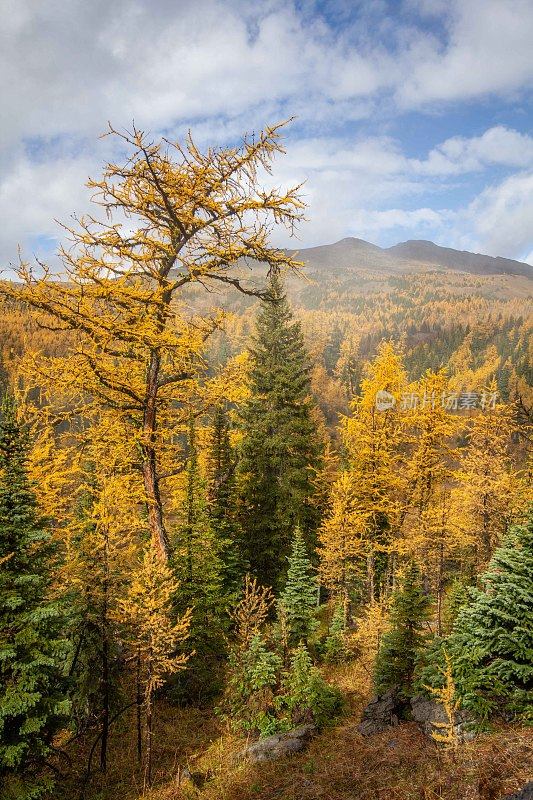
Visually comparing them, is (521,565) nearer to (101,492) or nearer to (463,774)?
(463,774)

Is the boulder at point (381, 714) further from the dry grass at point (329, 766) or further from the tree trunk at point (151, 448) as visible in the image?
the tree trunk at point (151, 448)

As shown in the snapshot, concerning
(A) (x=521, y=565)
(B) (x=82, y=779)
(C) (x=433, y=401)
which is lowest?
(B) (x=82, y=779)

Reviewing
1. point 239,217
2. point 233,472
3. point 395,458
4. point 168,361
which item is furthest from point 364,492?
point 239,217

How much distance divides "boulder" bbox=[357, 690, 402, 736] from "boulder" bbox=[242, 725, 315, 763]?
1455 millimetres

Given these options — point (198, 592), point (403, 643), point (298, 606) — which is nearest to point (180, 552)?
point (198, 592)

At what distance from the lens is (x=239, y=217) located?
31.1 ft

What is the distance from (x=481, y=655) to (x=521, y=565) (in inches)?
74.9

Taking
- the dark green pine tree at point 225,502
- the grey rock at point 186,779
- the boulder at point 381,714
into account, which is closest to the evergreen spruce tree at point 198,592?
the dark green pine tree at point 225,502

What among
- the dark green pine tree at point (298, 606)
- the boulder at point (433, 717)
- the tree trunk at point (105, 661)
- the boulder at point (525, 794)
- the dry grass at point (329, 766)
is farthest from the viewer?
the dark green pine tree at point (298, 606)

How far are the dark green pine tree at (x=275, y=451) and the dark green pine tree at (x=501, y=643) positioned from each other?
13203 millimetres

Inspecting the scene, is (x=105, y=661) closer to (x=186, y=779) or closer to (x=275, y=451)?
(x=186, y=779)

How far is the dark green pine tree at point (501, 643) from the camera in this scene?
8.17 meters

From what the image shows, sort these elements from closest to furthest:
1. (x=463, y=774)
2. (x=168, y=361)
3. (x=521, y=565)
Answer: (x=463, y=774), (x=521, y=565), (x=168, y=361)

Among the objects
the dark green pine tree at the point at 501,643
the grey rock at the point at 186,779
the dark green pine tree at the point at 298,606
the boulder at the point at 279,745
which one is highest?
the dark green pine tree at the point at 501,643
